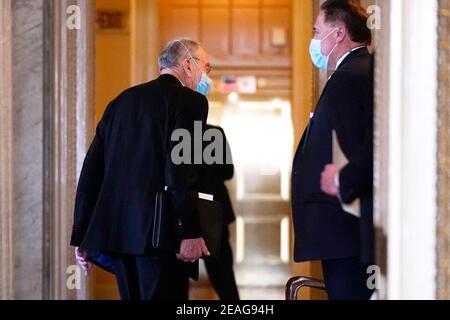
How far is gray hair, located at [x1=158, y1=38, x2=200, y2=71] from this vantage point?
12.8 feet

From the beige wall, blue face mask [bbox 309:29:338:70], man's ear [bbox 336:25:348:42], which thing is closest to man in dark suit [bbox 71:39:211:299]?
blue face mask [bbox 309:29:338:70]

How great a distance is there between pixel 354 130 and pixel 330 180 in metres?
0.23

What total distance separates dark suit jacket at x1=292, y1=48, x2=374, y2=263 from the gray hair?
2.83 ft

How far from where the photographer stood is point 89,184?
376 centimetres

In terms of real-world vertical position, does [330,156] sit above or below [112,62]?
below

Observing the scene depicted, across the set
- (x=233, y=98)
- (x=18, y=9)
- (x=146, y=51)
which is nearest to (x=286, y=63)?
(x=233, y=98)

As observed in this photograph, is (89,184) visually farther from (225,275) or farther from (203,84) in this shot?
(225,275)

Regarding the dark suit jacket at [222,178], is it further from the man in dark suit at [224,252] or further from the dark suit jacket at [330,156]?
the dark suit jacket at [330,156]

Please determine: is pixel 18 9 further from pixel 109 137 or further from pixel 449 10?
pixel 449 10

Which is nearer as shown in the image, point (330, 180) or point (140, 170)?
point (330, 180)

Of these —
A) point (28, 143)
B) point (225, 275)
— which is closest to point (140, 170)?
point (28, 143)

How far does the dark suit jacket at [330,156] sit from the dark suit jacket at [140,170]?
569 mm

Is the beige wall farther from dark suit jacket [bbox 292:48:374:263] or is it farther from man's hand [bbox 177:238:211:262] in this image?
dark suit jacket [bbox 292:48:374:263]

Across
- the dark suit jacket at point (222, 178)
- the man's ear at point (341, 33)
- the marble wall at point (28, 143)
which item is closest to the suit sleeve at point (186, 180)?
the man's ear at point (341, 33)
